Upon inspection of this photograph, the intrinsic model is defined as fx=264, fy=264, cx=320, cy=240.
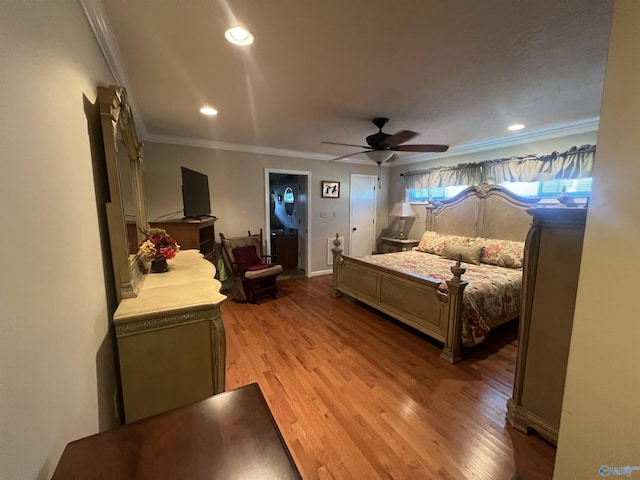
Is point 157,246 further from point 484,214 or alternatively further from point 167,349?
point 484,214

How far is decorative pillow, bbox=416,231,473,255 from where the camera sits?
4.16 metres

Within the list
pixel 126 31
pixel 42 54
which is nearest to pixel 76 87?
pixel 42 54

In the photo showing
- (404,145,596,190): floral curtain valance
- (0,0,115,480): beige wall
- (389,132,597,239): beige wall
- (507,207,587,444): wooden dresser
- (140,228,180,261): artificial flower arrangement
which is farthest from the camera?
(389,132,597,239): beige wall

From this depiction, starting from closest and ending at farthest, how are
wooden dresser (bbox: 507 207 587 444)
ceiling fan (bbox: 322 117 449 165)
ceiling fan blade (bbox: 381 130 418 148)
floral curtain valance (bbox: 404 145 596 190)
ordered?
wooden dresser (bbox: 507 207 587 444) → ceiling fan blade (bbox: 381 130 418 148) → ceiling fan (bbox: 322 117 449 165) → floral curtain valance (bbox: 404 145 596 190)

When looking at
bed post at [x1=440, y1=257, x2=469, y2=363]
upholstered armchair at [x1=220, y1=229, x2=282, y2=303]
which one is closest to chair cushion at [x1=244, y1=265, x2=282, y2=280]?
upholstered armchair at [x1=220, y1=229, x2=282, y2=303]

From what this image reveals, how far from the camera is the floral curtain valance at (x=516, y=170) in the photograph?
10.1 ft

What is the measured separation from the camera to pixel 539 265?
159 centimetres

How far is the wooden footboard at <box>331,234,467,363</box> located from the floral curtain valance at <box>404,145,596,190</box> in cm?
207

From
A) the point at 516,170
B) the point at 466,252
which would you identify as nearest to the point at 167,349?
the point at 466,252

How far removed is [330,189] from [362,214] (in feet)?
3.18

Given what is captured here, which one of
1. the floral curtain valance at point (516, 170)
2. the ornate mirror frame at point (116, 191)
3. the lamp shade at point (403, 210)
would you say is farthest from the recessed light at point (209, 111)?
the floral curtain valance at point (516, 170)

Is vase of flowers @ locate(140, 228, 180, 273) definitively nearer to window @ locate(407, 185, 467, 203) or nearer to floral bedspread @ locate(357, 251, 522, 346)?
floral bedspread @ locate(357, 251, 522, 346)

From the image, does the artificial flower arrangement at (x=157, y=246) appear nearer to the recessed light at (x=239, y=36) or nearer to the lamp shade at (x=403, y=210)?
the recessed light at (x=239, y=36)

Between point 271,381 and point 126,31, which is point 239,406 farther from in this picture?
point 126,31
